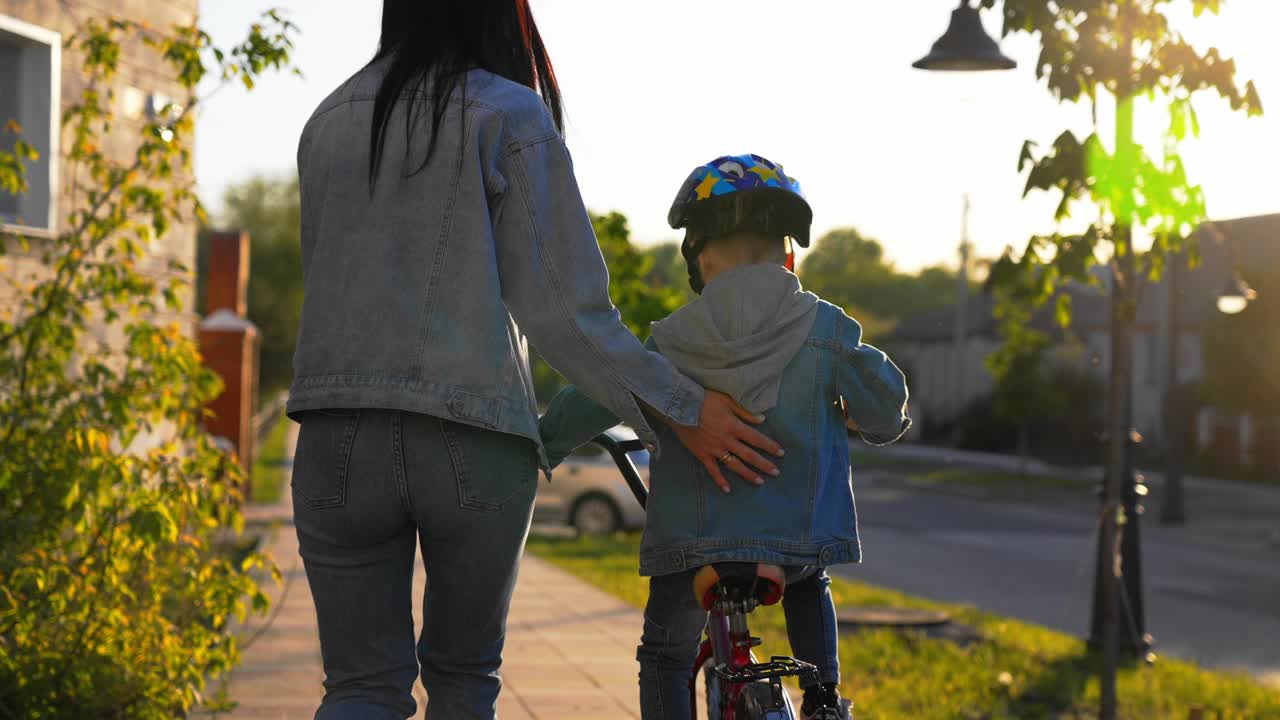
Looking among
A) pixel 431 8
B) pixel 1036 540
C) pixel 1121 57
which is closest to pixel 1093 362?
pixel 1121 57

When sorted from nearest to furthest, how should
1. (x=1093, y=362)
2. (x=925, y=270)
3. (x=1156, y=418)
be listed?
(x=1093, y=362) < (x=1156, y=418) < (x=925, y=270)

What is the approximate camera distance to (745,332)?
114 inches

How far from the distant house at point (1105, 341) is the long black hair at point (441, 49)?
20.2 meters

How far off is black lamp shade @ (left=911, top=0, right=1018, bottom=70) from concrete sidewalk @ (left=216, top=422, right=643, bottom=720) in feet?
10.0

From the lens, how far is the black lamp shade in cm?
671

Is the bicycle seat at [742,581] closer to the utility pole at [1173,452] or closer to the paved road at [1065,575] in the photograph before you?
the paved road at [1065,575]

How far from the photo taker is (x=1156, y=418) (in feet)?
156

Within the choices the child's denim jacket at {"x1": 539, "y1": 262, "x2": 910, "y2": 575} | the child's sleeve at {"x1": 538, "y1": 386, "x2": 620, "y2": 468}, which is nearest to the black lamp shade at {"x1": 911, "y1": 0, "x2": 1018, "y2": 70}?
the child's denim jacket at {"x1": 539, "y1": 262, "x2": 910, "y2": 575}

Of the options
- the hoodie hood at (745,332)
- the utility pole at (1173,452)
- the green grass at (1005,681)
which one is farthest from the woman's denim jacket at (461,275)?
the utility pole at (1173,452)

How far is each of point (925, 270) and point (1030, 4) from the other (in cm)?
12069

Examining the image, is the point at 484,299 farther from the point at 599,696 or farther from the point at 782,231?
the point at 599,696

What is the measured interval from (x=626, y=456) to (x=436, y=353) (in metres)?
0.76

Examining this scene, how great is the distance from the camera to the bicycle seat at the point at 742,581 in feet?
9.23

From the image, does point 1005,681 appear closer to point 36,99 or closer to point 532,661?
point 532,661
